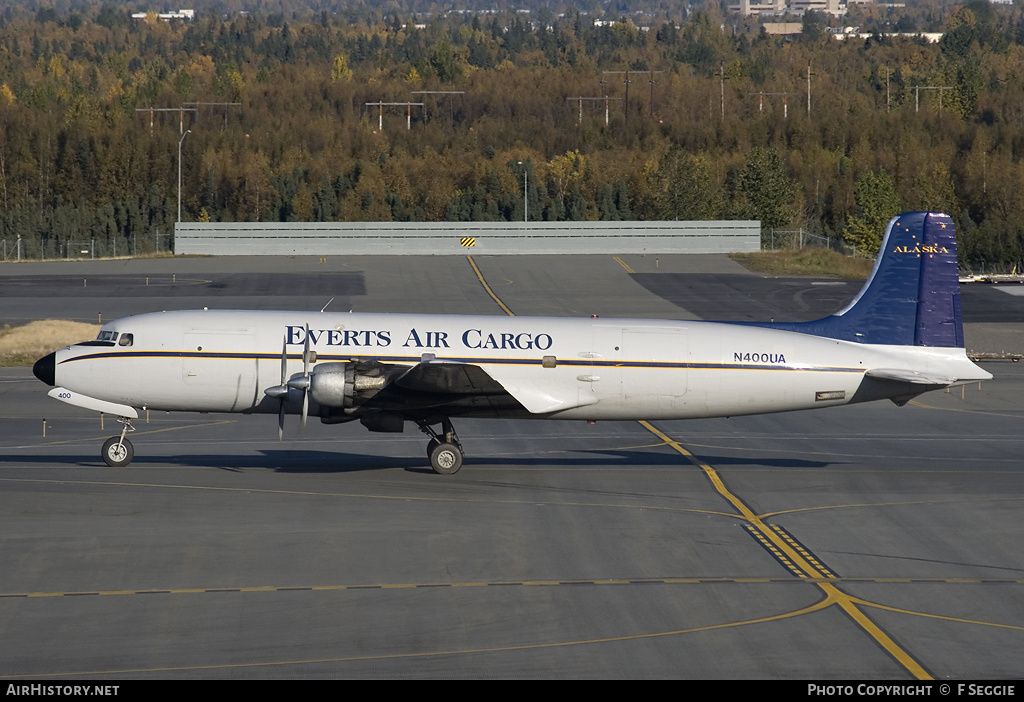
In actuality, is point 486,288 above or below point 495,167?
below

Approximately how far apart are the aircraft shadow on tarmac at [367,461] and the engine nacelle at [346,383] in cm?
276

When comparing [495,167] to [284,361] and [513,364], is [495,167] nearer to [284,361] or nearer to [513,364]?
[513,364]

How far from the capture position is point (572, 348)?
3103cm

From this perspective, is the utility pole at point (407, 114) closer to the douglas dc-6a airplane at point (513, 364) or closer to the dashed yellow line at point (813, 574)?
the douglas dc-6a airplane at point (513, 364)

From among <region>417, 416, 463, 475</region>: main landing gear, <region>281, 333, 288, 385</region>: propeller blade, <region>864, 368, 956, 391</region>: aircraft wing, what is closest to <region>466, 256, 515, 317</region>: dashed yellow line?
<region>417, 416, 463, 475</region>: main landing gear

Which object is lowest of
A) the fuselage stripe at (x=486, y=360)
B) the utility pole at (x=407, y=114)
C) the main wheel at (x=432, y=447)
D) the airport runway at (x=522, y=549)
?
the airport runway at (x=522, y=549)

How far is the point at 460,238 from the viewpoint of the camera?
4131 inches

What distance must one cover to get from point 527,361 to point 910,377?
33.0 ft

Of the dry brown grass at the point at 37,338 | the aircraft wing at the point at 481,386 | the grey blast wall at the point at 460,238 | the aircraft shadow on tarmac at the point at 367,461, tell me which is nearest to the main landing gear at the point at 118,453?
the aircraft shadow on tarmac at the point at 367,461

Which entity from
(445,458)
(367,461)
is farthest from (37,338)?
(445,458)

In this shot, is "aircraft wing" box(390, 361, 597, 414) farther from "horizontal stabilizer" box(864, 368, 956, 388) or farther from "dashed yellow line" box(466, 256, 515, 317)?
"dashed yellow line" box(466, 256, 515, 317)

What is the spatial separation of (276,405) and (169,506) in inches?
185

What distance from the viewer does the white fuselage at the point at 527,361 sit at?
30.5 meters

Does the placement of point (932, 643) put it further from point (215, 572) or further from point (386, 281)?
point (386, 281)
